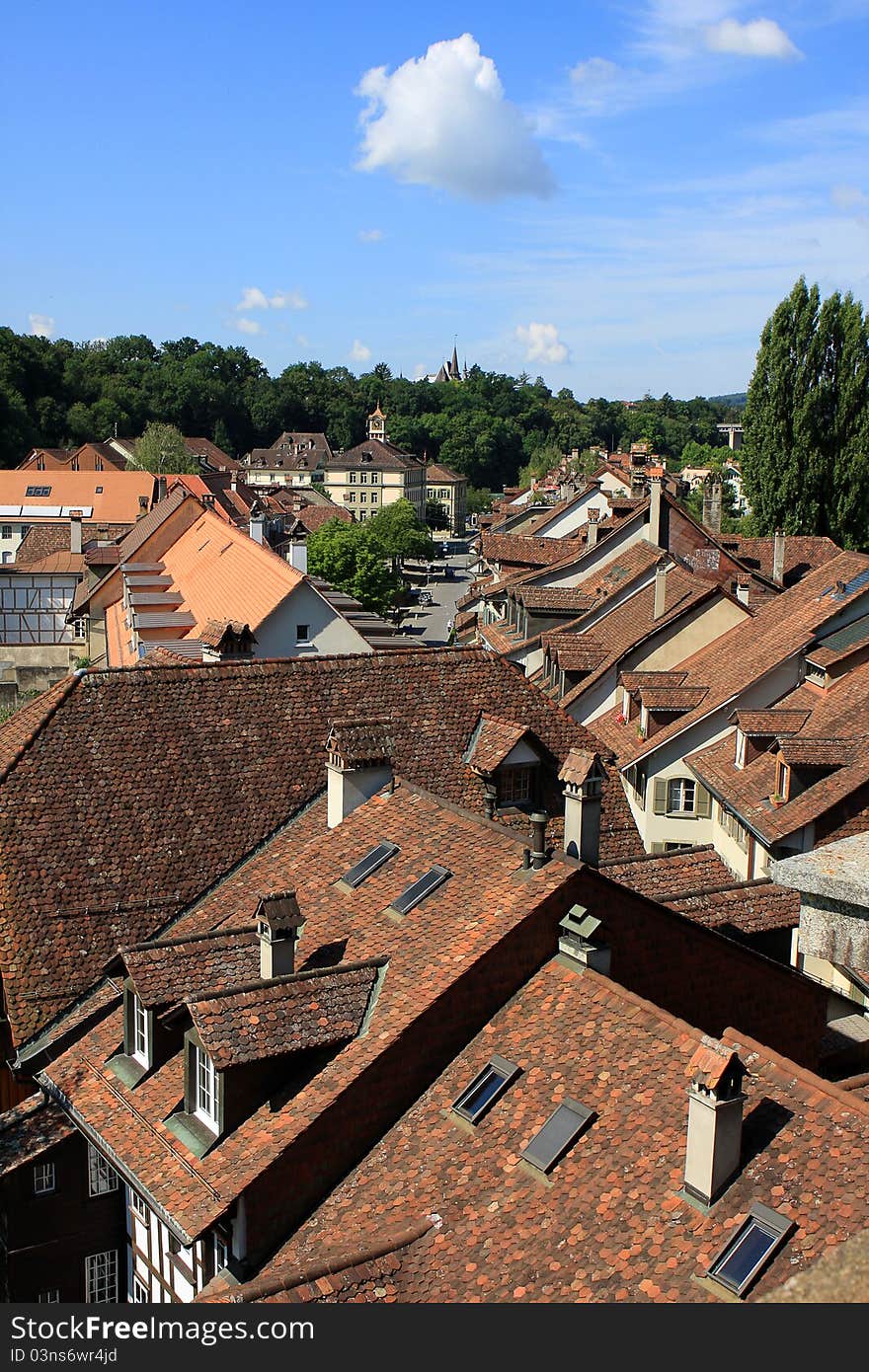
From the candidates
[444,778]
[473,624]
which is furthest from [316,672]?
[473,624]

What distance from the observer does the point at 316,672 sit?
2369 centimetres

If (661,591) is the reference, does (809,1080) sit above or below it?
below

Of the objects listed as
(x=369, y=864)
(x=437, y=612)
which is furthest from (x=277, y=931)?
(x=437, y=612)

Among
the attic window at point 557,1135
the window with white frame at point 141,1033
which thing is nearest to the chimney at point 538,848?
the attic window at point 557,1135

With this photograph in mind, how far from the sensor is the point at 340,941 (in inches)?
688

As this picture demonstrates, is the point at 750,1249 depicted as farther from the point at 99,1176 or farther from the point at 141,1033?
the point at 99,1176

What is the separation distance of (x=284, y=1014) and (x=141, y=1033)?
290 cm

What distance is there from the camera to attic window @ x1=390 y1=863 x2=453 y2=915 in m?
17.5

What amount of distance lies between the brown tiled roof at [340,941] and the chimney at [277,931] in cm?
96

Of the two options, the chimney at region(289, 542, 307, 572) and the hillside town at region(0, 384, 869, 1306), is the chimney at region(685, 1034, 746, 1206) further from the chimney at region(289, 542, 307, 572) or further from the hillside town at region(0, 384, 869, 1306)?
the chimney at region(289, 542, 307, 572)

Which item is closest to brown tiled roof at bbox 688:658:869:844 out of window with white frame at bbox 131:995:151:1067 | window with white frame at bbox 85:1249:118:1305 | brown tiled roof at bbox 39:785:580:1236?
brown tiled roof at bbox 39:785:580:1236

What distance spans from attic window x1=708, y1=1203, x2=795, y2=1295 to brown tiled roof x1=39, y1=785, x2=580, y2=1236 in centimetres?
457

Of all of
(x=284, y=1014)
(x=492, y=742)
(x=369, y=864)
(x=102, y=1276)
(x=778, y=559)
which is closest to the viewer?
(x=284, y=1014)
